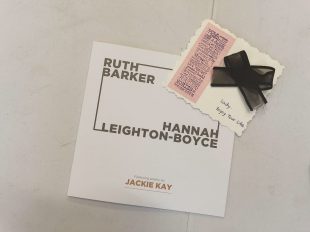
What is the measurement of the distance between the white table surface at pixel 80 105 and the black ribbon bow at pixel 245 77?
0.02 metres

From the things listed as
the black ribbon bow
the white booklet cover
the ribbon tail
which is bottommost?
the white booklet cover

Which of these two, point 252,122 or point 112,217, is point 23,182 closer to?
point 112,217

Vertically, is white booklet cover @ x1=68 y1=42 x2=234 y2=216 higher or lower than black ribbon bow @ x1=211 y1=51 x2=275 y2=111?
lower

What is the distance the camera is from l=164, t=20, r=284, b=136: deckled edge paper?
23.4 inches

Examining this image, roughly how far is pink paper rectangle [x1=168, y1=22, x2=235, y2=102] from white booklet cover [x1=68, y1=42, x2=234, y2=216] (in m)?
0.02

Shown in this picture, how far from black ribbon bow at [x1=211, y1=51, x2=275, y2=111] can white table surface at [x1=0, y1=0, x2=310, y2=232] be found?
2cm

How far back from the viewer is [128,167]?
58cm

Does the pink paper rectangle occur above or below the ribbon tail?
above

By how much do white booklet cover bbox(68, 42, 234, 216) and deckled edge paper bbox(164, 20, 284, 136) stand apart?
0.04 feet

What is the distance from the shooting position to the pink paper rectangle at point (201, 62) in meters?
0.59

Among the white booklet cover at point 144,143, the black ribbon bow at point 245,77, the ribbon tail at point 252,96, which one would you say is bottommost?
the white booklet cover at point 144,143

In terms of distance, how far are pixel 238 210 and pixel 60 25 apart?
368 millimetres

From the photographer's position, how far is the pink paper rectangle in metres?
0.59

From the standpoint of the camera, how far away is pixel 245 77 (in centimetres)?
59
